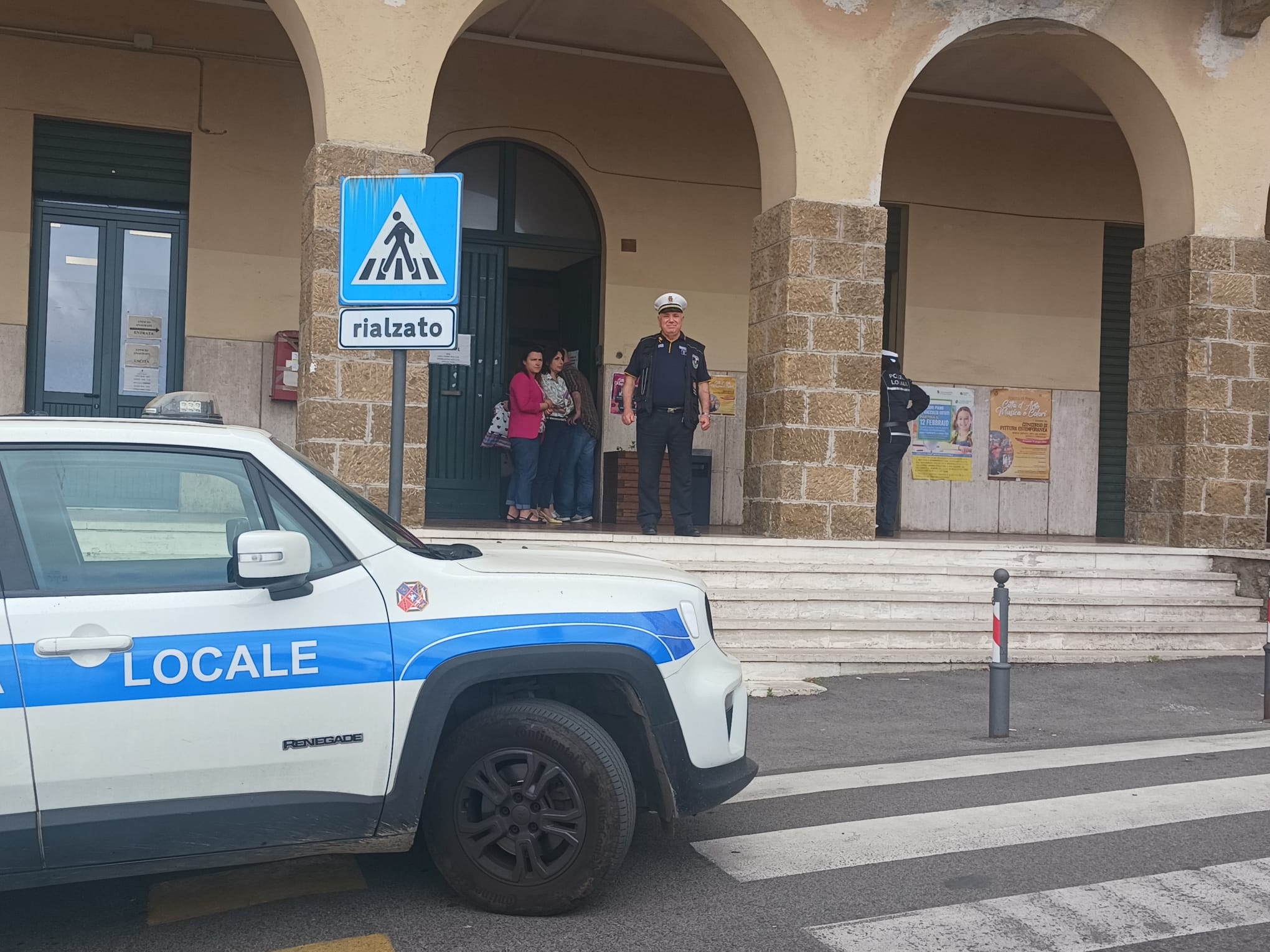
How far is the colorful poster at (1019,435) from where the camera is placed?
613 inches

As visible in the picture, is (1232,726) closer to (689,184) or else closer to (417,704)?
(417,704)

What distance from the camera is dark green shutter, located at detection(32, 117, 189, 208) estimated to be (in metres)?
12.5

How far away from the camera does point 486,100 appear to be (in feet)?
45.1

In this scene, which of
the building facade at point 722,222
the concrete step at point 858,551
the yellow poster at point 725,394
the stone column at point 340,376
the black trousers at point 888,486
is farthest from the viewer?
the yellow poster at point 725,394

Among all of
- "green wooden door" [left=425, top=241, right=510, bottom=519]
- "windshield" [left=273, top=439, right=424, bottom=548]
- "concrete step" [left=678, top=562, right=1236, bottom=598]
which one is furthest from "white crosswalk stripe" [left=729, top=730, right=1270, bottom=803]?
"green wooden door" [left=425, top=241, right=510, bottom=519]

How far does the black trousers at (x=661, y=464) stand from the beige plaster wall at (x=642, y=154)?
358cm

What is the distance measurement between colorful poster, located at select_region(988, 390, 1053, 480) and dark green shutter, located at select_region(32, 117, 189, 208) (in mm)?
9635

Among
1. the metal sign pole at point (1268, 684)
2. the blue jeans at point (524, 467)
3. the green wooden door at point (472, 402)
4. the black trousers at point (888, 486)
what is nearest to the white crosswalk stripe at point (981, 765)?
the metal sign pole at point (1268, 684)

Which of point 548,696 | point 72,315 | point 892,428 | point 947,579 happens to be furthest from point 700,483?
point 548,696

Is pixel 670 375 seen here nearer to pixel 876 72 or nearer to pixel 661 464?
pixel 661 464

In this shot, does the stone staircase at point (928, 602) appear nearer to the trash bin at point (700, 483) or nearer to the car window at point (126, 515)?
the trash bin at point (700, 483)

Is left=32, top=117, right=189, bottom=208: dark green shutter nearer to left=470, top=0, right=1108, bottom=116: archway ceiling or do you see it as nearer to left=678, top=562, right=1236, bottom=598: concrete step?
left=470, top=0, right=1108, bottom=116: archway ceiling

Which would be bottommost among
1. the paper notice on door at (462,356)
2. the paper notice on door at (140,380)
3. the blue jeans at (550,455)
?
the blue jeans at (550,455)

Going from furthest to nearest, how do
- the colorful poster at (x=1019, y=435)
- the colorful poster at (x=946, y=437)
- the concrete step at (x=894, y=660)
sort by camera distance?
the colorful poster at (x=1019, y=435) < the colorful poster at (x=946, y=437) < the concrete step at (x=894, y=660)
